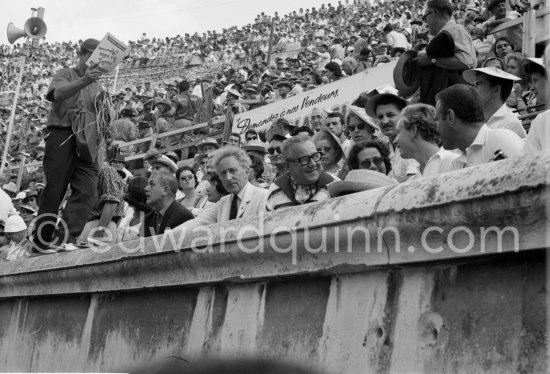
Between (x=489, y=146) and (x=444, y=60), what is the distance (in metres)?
2.64

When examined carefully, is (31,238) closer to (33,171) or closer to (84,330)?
(84,330)

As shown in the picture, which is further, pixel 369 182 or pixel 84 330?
pixel 84 330

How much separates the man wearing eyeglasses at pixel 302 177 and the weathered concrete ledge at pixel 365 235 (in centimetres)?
108

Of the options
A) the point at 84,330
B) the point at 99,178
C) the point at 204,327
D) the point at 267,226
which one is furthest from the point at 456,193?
the point at 99,178

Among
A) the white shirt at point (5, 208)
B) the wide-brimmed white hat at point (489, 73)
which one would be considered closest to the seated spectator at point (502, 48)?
the wide-brimmed white hat at point (489, 73)

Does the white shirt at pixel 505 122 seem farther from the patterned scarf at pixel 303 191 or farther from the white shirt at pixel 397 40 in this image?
the white shirt at pixel 397 40

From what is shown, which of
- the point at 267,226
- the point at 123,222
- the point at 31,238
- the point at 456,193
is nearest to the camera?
the point at 456,193

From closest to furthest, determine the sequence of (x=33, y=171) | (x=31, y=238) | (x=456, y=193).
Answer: (x=456, y=193) < (x=31, y=238) < (x=33, y=171)

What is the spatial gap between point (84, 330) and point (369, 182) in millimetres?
1968

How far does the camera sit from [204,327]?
3604mm

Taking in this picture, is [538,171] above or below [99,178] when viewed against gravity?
below

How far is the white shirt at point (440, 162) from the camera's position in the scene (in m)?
4.20

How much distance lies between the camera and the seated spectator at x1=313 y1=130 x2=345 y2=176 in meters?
6.63

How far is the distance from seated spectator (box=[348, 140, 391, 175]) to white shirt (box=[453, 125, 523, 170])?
4.07 ft
